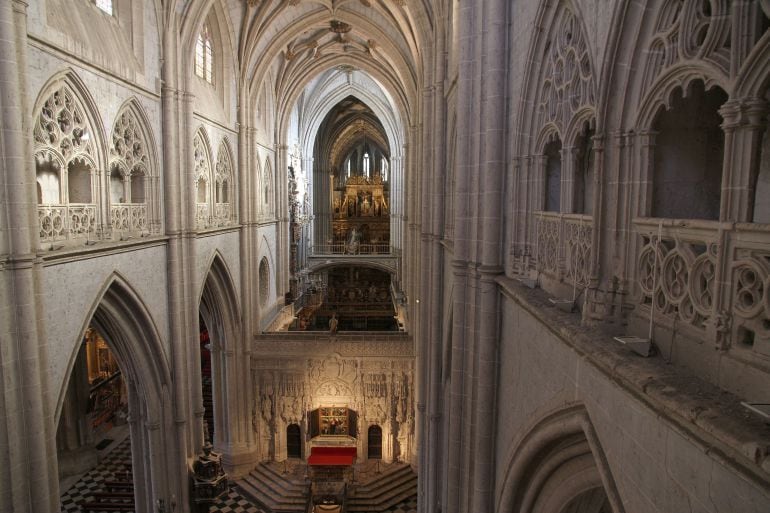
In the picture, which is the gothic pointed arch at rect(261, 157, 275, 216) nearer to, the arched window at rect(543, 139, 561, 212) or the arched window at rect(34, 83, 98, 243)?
the arched window at rect(34, 83, 98, 243)

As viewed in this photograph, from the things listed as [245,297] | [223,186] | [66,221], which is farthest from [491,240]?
[245,297]

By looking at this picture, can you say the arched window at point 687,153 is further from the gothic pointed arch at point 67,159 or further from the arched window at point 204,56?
the arched window at point 204,56

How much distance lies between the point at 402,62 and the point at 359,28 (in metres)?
1.97

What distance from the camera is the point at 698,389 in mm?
2281

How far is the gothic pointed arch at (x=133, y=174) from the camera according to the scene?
377 inches

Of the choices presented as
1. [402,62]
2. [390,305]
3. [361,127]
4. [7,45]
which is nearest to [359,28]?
[402,62]

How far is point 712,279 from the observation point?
240cm

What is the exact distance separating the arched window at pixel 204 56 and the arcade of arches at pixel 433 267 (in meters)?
0.14

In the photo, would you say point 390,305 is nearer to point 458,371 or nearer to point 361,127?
point 361,127

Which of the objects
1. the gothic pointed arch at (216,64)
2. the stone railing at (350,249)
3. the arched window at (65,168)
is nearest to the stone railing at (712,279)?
the arched window at (65,168)

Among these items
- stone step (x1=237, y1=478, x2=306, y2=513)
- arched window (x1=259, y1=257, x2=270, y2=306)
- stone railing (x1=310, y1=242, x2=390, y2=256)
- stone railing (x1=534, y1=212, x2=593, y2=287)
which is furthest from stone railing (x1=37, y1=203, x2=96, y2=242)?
stone railing (x1=310, y1=242, x2=390, y2=256)

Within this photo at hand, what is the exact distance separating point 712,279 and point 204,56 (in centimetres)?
1444

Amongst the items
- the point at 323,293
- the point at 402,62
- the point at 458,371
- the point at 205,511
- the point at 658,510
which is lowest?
the point at 205,511

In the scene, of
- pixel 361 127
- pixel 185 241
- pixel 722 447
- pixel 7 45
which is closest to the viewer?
pixel 722 447
